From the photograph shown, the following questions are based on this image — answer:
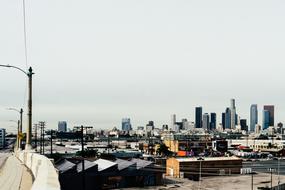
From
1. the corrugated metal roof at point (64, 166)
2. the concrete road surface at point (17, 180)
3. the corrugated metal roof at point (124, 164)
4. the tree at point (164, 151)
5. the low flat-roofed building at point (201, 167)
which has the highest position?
the concrete road surface at point (17, 180)

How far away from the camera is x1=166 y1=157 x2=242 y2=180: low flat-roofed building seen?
9984 cm

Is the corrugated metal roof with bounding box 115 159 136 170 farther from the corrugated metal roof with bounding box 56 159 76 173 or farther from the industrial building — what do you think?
the corrugated metal roof with bounding box 56 159 76 173

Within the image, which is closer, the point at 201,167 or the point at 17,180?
the point at 17,180

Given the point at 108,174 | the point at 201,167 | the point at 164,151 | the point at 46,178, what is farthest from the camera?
the point at 164,151

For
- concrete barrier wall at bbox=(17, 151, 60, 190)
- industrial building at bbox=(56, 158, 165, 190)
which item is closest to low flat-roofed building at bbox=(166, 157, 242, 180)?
industrial building at bbox=(56, 158, 165, 190)

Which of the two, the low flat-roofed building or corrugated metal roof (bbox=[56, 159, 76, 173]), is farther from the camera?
the low flat-roofed building

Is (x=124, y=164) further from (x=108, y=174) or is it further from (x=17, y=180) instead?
(x=17, y=180)

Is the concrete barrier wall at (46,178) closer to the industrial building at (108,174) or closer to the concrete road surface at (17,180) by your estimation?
the concrete road surface at (17,180)

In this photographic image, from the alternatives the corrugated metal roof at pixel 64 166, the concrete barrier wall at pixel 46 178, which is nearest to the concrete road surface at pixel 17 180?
the concrete barrier wall at pixel 46 178

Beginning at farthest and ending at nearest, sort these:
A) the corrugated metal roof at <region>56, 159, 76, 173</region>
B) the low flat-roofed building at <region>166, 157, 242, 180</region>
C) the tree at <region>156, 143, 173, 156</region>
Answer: the tree at <region>156, 143, 173, 156</region>, the low flat-roofed building at <region>166, 157, 242, 180</region>, the corrugated metal roof at <region>56, 159, 76, 173</region>

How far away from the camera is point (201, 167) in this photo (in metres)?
103

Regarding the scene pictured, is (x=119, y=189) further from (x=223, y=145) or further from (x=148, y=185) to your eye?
(x=223, y=145)

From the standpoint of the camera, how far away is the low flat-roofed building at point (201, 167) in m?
99.8

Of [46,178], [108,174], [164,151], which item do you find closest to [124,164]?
[108,174]
